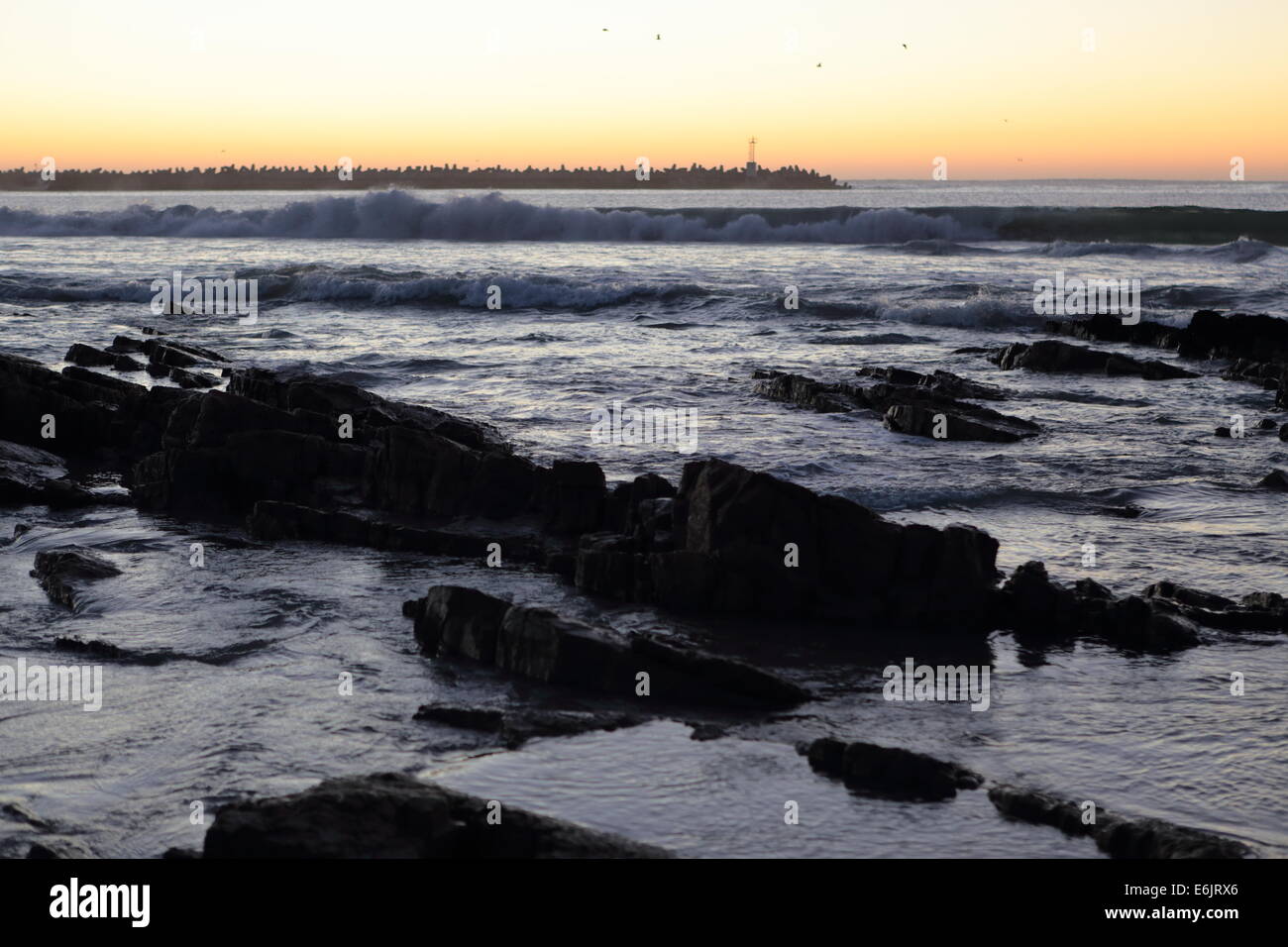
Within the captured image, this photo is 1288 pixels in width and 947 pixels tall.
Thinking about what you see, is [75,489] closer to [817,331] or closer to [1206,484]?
[1206,484]

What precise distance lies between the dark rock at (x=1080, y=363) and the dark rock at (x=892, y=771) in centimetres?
1944

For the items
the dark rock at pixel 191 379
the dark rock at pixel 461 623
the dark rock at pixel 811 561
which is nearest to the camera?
the dark rock at pixel 461 623

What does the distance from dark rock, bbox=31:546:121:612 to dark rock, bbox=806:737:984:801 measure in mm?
6528

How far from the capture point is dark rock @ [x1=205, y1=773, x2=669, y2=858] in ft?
18.7

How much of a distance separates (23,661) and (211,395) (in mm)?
5846

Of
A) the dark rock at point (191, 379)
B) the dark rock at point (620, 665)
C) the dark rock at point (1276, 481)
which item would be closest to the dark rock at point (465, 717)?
the dark rock at point (620, 665)

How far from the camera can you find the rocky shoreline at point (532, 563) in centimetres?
610

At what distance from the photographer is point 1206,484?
1559 cm

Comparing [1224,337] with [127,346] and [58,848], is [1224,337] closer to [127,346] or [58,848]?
[127,346]

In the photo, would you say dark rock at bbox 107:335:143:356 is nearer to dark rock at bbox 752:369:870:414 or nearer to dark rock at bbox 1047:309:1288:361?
dark rock at bbox 752:369:870:414

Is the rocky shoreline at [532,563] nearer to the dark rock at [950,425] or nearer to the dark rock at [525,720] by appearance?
the dark rock at [525,720]

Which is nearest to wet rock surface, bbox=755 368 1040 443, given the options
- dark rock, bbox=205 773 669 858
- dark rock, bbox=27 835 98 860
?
dark rock, bbox=205 773 669 858

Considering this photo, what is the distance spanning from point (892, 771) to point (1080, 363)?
20.2 meters
